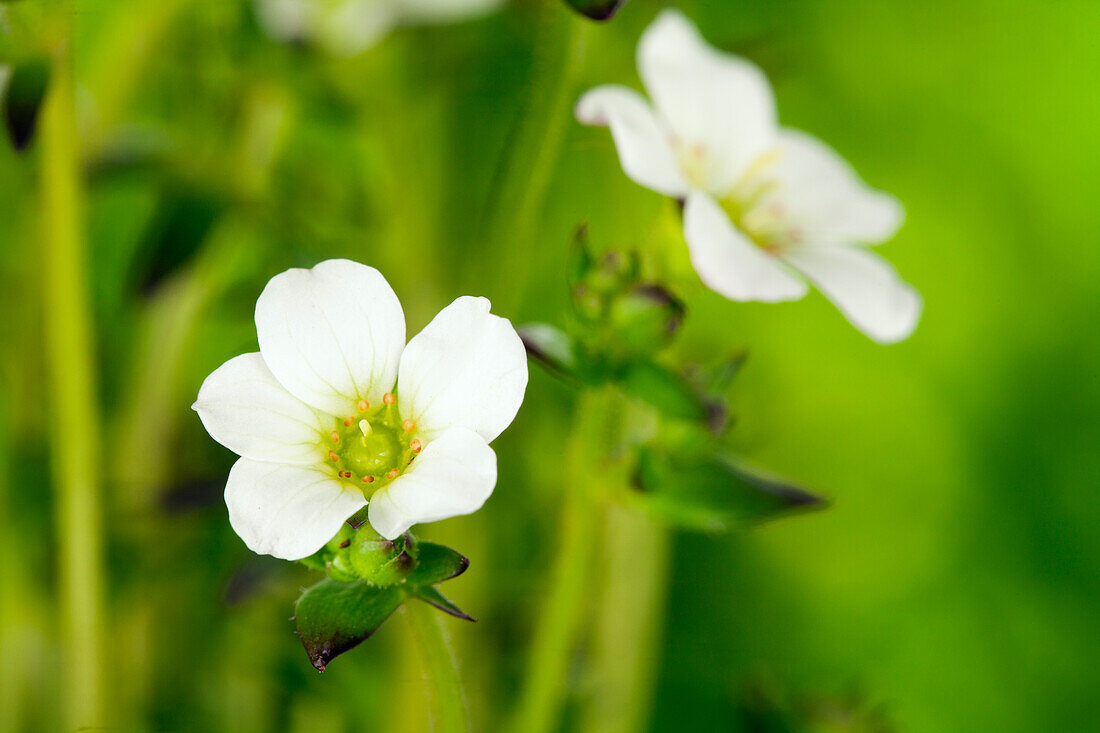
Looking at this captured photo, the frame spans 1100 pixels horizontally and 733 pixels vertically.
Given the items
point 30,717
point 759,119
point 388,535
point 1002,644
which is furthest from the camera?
point 1002,644

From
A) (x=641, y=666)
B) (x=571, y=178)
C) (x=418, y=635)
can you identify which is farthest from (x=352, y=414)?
(x=571, y=178)

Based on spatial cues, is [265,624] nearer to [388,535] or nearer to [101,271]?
[101,271]

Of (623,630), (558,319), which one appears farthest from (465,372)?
(558,319)

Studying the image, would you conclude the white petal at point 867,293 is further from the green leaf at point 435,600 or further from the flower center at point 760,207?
the green leaf at point 435,600

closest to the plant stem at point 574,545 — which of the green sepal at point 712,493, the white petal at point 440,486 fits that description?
the green sepal at point 712,493

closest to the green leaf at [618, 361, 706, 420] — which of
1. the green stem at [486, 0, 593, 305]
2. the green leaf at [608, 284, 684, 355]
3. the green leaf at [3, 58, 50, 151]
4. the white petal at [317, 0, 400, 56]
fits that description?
the green leaf at [608, 284, 684, 355]

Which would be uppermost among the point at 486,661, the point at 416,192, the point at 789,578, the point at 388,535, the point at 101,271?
the point at 388,535

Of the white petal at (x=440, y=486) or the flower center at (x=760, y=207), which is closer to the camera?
the white petal at (x=440, y=486)
